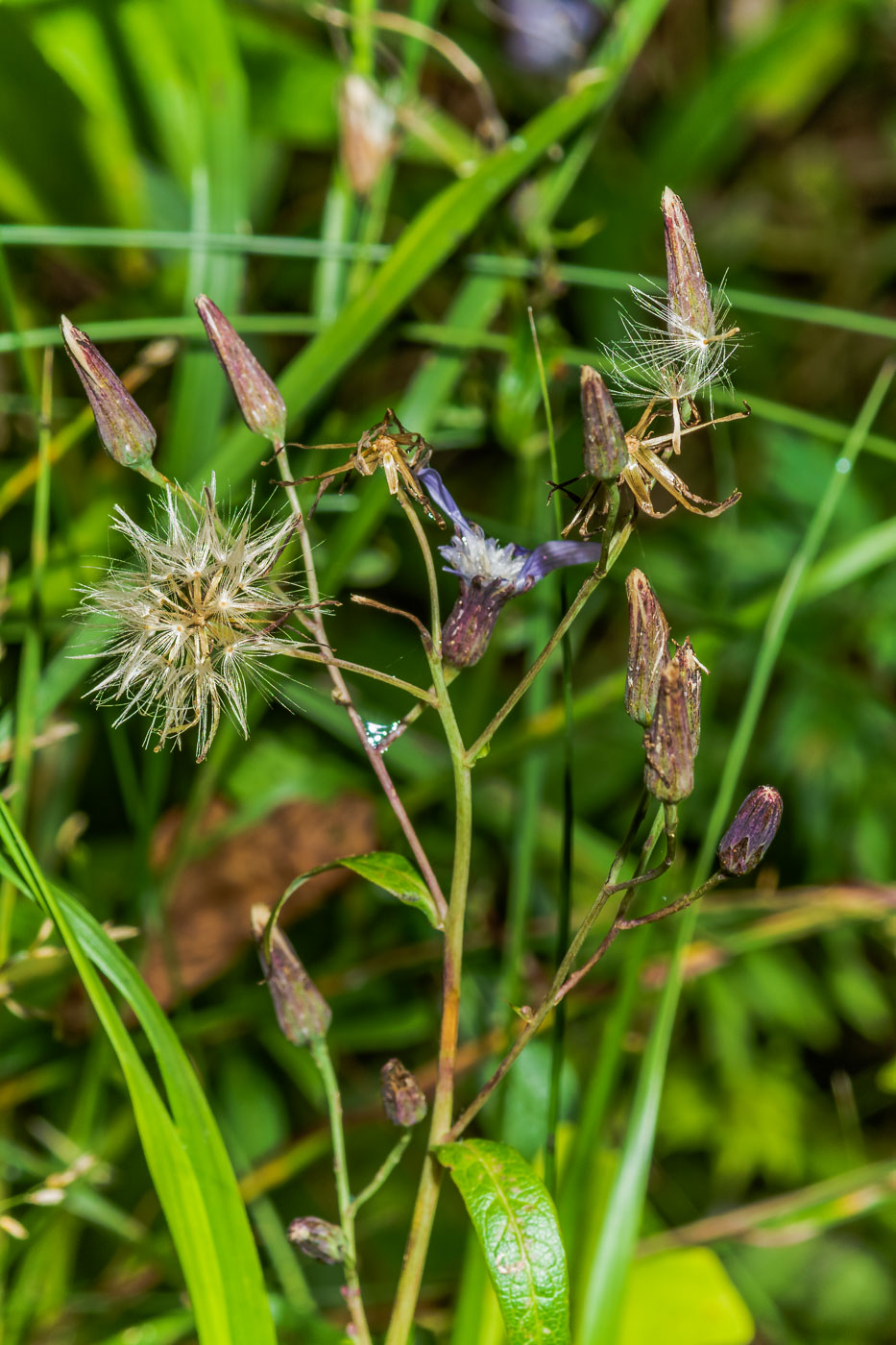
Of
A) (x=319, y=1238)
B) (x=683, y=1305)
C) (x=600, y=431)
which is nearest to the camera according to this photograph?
(x=600, y=431)

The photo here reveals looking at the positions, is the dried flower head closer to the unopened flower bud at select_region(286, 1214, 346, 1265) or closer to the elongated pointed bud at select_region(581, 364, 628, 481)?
the elongated pointed bud at select_region(581, 364, 628, 481)

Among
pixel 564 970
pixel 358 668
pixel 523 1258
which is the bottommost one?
pixel 523 1258

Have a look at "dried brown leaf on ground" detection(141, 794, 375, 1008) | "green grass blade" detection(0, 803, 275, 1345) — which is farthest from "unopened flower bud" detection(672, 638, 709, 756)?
"dried brown leaf on ground" detection(141, 794, 375, 1008)

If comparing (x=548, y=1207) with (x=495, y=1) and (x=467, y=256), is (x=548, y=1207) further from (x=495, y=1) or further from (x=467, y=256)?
(x=495, y=1)

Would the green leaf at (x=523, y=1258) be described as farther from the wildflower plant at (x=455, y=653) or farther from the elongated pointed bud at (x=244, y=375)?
the elongated pointed bud at (x=244, y=375)

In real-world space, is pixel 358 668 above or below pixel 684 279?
below

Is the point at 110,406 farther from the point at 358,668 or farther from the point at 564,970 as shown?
the point at 564,970

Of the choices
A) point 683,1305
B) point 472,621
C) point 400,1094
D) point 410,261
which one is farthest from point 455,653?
point 683,1305
